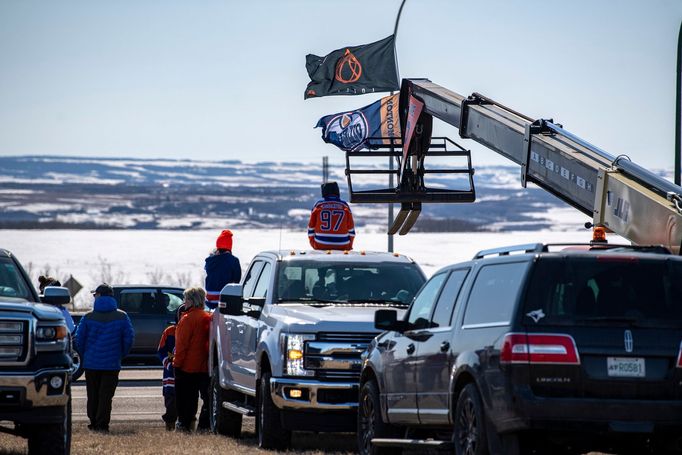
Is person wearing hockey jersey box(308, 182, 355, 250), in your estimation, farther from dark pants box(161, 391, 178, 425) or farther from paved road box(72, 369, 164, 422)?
paved road box(72, 369, 164, 422)

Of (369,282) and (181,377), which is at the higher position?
(369,282)

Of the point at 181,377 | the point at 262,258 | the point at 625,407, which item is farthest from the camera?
the point at 181,377

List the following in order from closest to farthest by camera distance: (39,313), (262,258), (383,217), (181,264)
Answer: (39,313) < (262,258) < (181,264) < (383,217)

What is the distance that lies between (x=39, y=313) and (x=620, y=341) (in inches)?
205

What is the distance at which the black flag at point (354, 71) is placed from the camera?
28484mm

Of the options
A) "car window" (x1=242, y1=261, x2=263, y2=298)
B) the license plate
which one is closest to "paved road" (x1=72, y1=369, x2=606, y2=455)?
"car window" (x1=242, y1=261, x2=263, y2=298)

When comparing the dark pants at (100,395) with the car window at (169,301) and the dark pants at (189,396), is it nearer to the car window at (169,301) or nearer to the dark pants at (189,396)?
the dark pants at (189,396)

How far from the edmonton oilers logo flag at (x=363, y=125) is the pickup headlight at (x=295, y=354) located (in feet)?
25.7

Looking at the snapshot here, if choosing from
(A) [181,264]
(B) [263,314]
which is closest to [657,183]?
(B) [263,314]

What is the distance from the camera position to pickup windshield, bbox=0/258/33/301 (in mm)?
13852

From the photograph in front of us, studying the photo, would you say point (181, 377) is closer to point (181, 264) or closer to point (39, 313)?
point (39, 313)

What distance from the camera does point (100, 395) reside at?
18.5 m

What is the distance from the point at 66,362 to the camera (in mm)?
13023

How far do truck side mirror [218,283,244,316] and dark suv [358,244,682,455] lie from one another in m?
5.26
